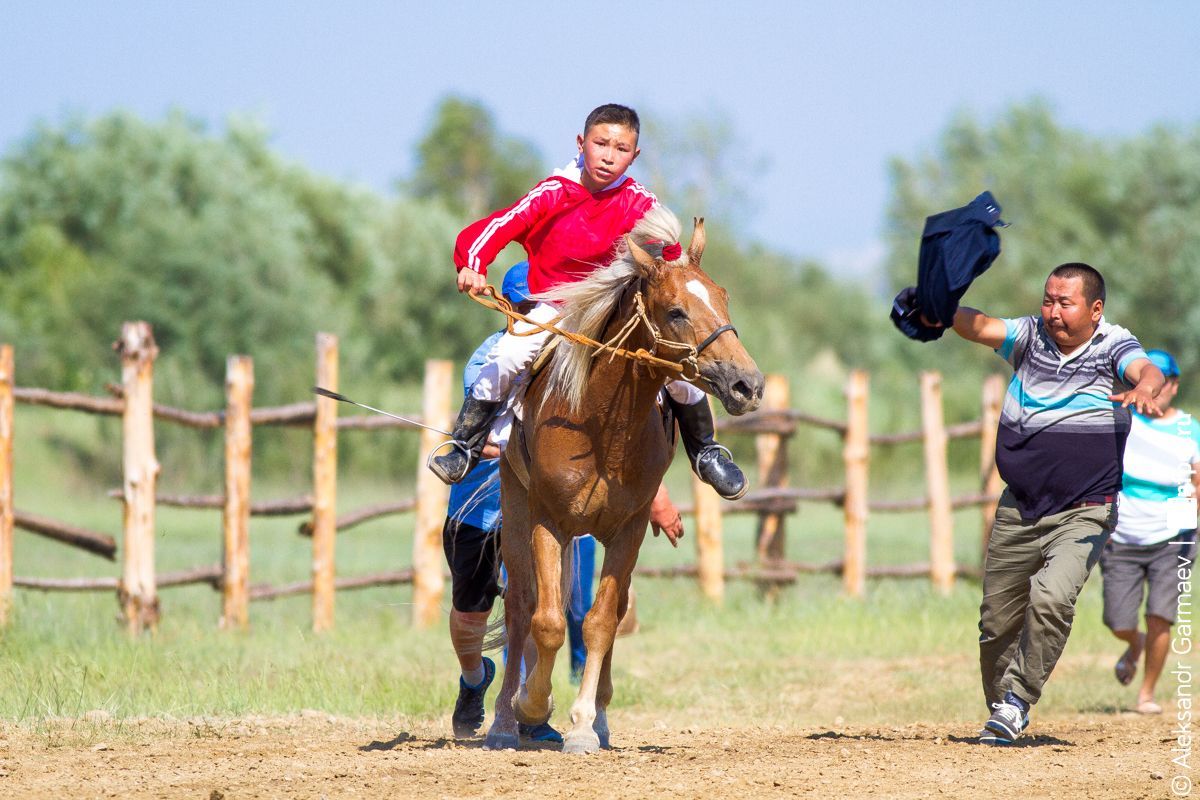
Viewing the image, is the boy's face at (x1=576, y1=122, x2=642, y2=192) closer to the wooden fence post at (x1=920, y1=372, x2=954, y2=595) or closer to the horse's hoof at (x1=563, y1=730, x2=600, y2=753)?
the horse's hoof at (x1=563, y1=730, x2=600, y2=753)

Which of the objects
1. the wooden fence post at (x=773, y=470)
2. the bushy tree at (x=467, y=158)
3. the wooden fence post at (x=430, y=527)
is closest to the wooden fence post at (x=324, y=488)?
the wooden fence post at (x=430, y=527)

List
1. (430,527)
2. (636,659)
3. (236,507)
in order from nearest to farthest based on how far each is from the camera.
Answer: (636,659)
(236,507)
(430,527)

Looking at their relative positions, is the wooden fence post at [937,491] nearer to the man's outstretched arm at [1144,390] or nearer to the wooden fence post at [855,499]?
the wooden fence post at [855,499]

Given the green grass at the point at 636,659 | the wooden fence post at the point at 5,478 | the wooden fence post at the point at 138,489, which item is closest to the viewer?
the green grass at the point at 636,659

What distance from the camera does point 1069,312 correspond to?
6594 millimetres

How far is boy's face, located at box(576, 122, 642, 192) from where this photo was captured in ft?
21.6

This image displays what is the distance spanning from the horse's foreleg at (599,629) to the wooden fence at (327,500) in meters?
4.55

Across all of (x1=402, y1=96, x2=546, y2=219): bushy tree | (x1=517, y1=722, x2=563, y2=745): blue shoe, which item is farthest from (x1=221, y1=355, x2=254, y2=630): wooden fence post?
(x1=402, y1=96, x2=546, y2=219): bushy tree

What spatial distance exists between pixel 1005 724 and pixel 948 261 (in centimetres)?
208

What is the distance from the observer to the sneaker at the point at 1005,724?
6527 mm

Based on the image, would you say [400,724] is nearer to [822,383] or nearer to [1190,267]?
[822,383]

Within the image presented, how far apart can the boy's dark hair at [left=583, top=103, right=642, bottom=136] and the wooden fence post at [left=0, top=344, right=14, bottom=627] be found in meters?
5.69

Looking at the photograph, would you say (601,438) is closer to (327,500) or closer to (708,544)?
(327,500)

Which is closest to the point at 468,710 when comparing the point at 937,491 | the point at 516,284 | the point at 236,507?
the point at 516,284
